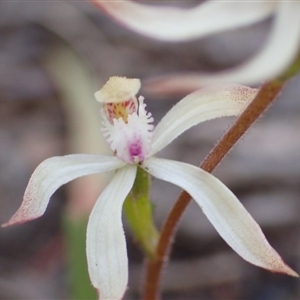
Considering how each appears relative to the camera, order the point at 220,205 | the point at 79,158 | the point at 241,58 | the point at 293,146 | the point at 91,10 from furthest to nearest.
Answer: the point at 91,10, the point at 241,58, the point at 293,146, the point at 79,158, the point at 220,205

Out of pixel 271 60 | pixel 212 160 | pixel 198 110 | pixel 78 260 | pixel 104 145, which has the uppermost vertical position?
pixel 104 145

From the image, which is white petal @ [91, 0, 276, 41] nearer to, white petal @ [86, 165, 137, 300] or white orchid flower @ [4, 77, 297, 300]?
white orchid flower @ [4, 77, 297, 300]

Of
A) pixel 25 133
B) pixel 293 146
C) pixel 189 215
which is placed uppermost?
pixel 25 133

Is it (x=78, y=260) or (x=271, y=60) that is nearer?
(x=271, y=60)

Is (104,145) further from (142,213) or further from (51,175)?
(51,175)

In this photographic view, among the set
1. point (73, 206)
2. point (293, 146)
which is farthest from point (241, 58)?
point (73, 206)

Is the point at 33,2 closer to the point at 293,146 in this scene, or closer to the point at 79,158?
the point at 293,146

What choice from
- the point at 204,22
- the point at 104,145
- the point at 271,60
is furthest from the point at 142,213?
the point at 104,145
